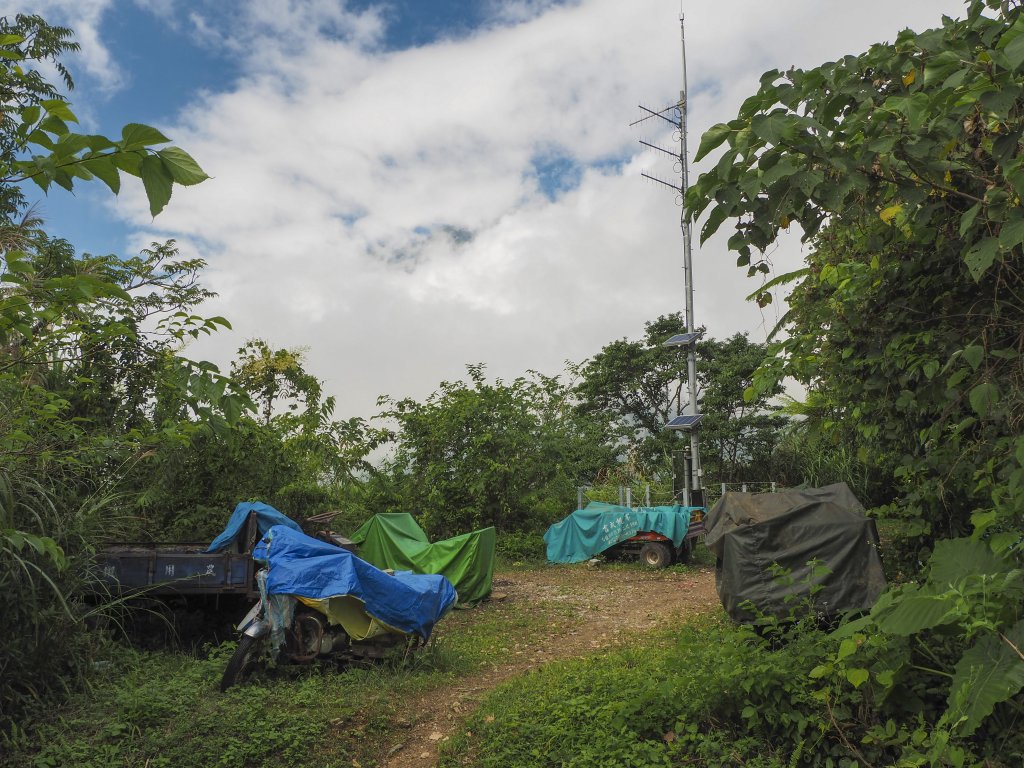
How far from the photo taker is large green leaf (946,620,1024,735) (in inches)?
129

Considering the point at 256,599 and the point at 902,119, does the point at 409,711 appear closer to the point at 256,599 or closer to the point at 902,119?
the point at 256,599

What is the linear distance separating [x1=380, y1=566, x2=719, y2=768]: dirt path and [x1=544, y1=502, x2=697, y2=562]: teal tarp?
617mm

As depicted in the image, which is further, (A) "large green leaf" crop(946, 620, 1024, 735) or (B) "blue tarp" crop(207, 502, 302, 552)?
(B) "blue tarp" crop(207, 502, 302, 552)

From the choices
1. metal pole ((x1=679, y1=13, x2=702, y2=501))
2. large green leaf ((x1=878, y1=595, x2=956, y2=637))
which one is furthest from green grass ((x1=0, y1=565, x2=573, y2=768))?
metal pole ((x1=679, y1=13, x2=702, y2=501))

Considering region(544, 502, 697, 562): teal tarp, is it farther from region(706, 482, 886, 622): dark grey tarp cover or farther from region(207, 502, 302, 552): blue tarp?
region(207, 502, 302, 552): blue tarp

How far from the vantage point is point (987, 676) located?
3.37 metres

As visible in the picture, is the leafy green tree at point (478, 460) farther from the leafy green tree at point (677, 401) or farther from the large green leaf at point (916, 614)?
the large green leaf at point (916, 614)

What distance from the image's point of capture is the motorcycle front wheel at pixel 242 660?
6.11 meters

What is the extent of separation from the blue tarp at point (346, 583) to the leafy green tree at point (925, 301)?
374 cm

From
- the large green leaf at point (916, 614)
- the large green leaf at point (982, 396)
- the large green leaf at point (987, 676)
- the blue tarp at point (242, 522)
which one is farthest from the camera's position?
the blue tarp at point (242, 522)

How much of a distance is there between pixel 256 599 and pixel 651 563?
9.01 m

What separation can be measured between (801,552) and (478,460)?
420 inches

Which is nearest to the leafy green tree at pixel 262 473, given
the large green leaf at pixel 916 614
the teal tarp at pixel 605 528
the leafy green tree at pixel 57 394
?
the leafy green tree at pixel 57 394

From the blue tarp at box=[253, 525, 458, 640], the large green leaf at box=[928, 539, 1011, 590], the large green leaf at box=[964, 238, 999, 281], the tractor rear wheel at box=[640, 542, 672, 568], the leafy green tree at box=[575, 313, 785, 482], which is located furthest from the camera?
the leafy green tree at box=[575, 313, 785, 482]
